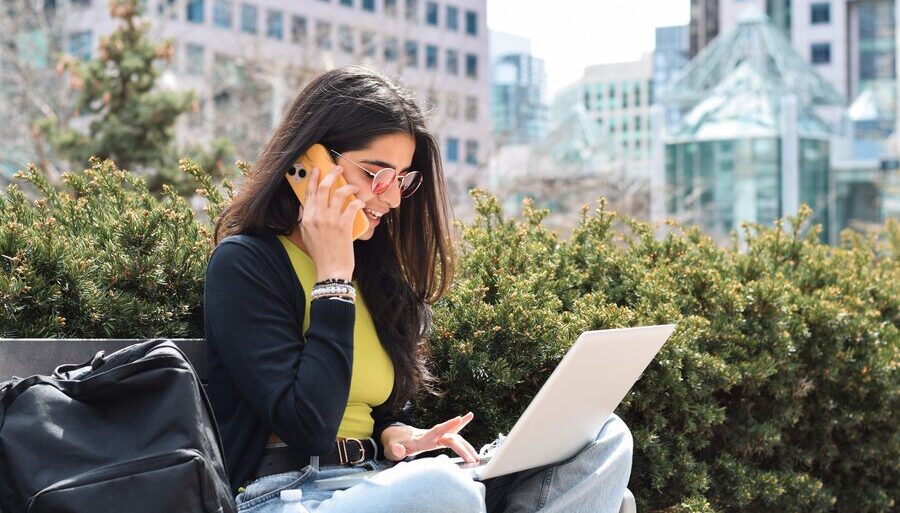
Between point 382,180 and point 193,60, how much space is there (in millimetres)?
38706

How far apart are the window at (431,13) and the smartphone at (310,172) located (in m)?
60.8

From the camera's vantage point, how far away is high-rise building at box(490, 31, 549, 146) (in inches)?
2908

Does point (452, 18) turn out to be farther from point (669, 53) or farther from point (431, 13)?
point (669, 53)

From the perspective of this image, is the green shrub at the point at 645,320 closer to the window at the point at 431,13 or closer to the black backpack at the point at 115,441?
the black backpack at the point at 115,441

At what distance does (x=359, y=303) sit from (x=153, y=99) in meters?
15.6

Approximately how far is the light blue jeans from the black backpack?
Result: 26 cm

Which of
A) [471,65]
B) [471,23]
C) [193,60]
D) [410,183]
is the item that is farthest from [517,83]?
[410,183]

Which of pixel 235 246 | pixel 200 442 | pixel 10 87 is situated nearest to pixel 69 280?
pixel 235 246

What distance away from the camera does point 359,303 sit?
3.00 meters

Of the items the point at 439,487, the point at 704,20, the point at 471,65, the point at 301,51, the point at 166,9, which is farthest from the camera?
the point at 704,20

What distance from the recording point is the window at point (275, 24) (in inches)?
2087

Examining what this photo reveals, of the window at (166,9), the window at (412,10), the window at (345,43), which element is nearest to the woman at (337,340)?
the window at (166,9)

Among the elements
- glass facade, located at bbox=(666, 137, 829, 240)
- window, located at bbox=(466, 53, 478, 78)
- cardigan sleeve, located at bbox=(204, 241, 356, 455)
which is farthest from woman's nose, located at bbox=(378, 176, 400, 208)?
window, located at bbox=(466, 53, 478, 78)

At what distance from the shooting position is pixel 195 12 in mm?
50406
